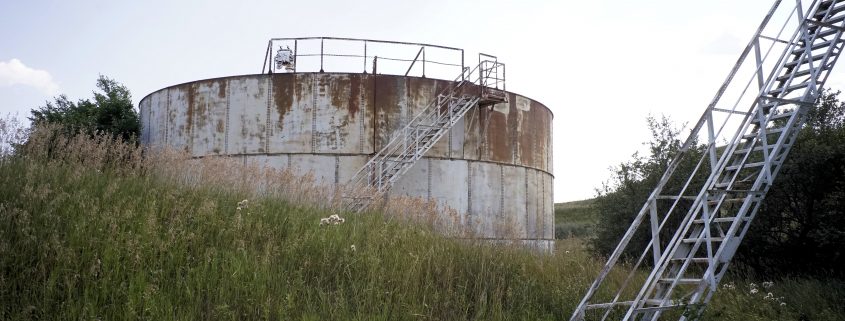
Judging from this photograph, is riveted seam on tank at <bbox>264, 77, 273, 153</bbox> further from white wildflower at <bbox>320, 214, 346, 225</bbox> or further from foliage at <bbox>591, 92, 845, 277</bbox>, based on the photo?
foliage at <bbox>591, 92, 845, 277</bbox>

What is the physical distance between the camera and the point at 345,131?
16.5m

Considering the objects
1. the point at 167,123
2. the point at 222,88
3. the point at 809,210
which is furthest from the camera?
the point at 167,123

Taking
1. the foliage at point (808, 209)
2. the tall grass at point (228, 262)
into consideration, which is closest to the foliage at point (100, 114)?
the tall grass at point (228, 262)

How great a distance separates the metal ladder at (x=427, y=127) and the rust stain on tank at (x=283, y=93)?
267 centimetres

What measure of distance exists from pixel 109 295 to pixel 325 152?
34.5 ft

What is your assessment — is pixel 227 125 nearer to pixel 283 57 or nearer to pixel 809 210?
pixel 283 57

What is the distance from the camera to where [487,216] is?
17.3 m

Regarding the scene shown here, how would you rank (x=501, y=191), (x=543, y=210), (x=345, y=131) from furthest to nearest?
(x=543, y=210), (x=501, y=191), (x=345, y=131)

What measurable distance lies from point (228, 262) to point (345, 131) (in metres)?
9.84

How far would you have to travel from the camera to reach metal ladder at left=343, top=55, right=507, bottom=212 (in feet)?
51.8

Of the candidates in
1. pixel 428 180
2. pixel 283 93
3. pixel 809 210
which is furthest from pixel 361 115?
pixel 809 210

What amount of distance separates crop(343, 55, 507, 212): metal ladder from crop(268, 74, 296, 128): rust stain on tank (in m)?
2.67

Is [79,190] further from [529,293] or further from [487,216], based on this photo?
[487,216]

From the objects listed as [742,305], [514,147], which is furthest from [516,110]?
[742,305]
